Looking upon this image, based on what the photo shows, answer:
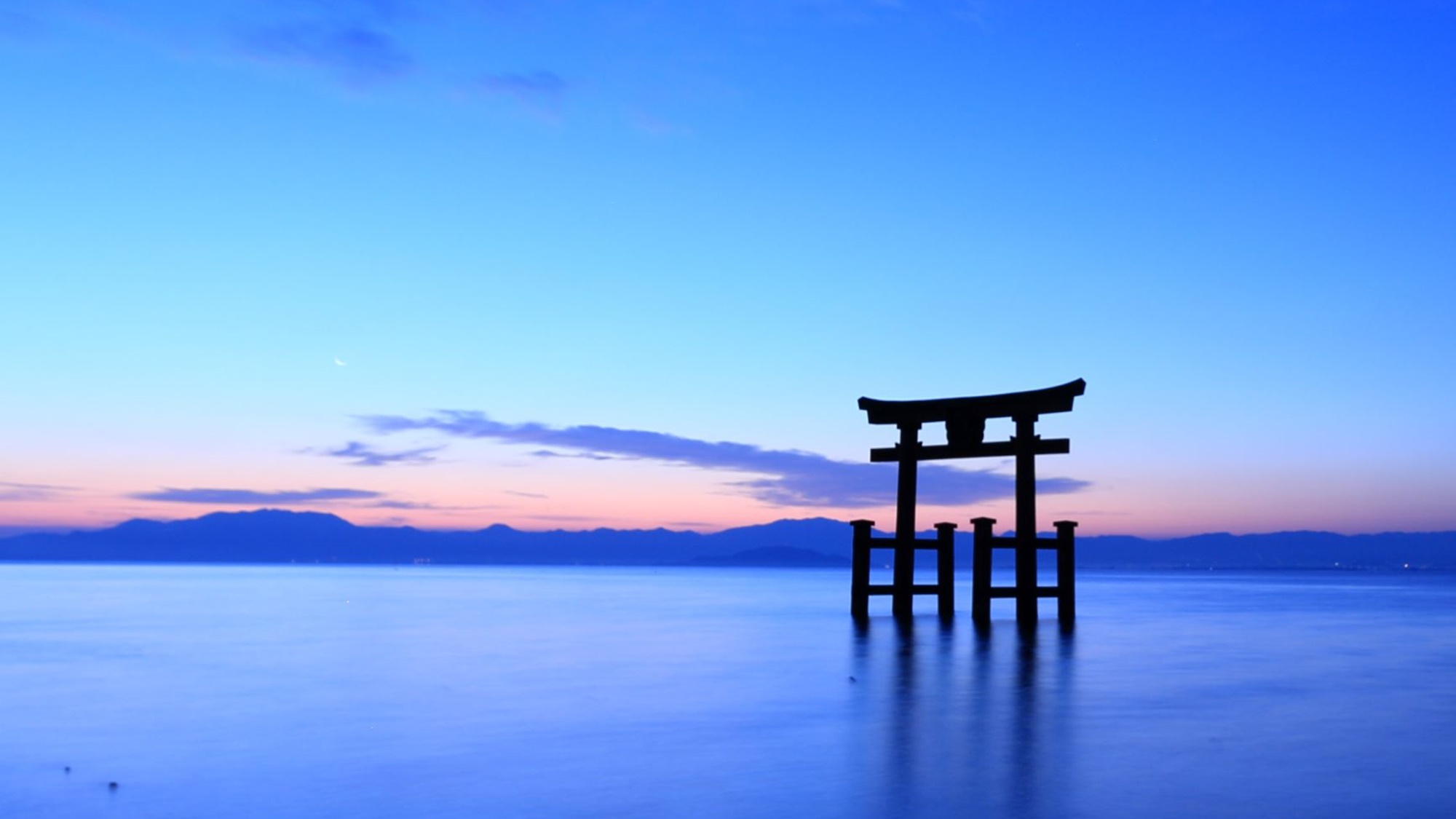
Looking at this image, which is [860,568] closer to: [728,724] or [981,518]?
[981,518]

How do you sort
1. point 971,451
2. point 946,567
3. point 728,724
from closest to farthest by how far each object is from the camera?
1. point 728,724
2. point 971,451
3. point 946,567

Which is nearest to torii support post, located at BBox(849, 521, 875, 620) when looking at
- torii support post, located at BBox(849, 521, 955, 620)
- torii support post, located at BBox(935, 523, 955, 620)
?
torii support post, located at BBox(849, 521, 955, 620)

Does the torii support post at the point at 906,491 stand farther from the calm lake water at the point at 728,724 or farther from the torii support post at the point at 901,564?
the calm lake water at the point at 728,724

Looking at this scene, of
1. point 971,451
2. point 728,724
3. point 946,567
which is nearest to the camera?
point 728,724

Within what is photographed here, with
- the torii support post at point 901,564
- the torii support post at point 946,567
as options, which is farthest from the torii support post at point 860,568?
the torii support post at point 946,567

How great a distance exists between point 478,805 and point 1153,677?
12177 mm

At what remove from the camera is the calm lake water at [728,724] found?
923 centimetres

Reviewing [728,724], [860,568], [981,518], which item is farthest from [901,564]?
[728,724]

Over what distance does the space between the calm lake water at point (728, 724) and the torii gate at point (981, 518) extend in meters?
1.04

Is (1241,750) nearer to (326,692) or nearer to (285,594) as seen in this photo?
(326,692)

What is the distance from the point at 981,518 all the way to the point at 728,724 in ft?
43.5

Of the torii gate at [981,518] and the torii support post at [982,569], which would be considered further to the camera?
the torii support post at [982,569]

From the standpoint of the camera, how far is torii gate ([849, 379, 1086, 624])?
2430cm

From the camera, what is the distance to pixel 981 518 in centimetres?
2561
